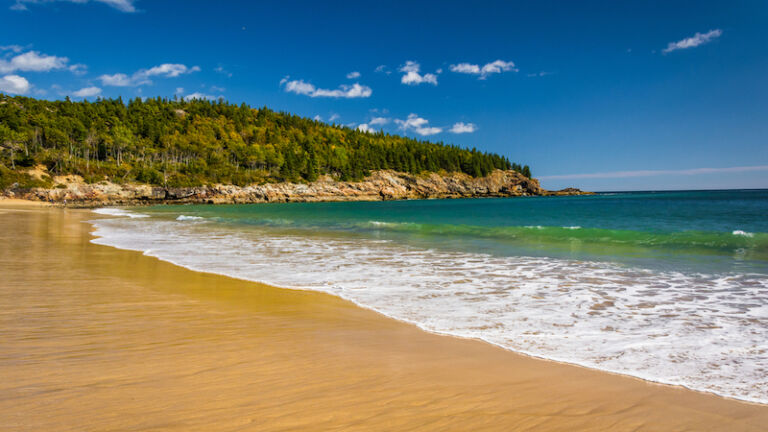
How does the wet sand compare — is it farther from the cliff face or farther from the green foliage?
the green foliage

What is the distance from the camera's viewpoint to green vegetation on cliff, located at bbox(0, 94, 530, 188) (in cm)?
7956

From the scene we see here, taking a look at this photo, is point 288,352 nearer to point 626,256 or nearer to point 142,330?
point 142,330

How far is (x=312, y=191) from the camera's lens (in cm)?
10906

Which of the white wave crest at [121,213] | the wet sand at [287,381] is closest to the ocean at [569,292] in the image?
the wet sand at [287,381]

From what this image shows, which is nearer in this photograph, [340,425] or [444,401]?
[340,425]

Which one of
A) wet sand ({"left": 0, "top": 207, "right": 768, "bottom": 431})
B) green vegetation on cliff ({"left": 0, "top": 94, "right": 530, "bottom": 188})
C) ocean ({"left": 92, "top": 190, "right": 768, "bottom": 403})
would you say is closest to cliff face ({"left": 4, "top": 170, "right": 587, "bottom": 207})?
green vegetation on cliff ({"left": 0, "top": 94, "right": 530, "bottom": 188})

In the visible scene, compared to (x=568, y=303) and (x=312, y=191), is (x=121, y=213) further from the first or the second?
(x=312, y=191)

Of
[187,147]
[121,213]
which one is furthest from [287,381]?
[187,147]

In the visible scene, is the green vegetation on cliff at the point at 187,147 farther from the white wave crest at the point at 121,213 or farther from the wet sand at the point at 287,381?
the wet sand at the point at 287,381

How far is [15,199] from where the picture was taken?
213ft

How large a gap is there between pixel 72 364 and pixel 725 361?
6.08 m

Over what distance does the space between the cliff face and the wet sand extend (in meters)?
79.5

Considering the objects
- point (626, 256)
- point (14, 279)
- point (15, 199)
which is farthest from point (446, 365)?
point (15, 199)

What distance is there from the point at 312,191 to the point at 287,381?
108084 millimetres
